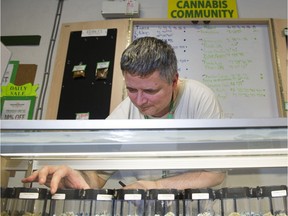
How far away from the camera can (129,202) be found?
71 cm

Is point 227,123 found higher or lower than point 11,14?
lower

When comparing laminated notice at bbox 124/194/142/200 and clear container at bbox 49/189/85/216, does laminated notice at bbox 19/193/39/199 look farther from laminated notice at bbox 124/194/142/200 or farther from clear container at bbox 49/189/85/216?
laminated notice at bbox 124/194/142/200

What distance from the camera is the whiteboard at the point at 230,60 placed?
2070 millimetres

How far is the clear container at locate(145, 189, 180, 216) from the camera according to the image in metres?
0.69

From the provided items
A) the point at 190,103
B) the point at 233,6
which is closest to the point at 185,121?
the point at 190,103

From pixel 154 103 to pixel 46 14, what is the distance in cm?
182

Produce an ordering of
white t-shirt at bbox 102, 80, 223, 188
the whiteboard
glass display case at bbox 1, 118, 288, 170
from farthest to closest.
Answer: the whiteboard → white t-shirt at bbox 102, 80, 223, 188 → glass display case at bbox 1, 118, 288, 170

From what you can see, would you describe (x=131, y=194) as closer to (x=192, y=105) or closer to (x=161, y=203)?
(x=161, y=203)

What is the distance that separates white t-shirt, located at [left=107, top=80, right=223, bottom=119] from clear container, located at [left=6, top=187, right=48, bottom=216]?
63 centimetres

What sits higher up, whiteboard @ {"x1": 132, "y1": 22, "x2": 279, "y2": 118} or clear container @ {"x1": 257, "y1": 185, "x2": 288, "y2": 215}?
whiteboard @ {"x1": 132, "y1": 22, "x2": 279, "y2": 118}

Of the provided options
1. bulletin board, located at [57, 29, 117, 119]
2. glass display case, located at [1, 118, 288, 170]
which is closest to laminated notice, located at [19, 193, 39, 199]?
glass display case, located at [1, 118, 288, 170]

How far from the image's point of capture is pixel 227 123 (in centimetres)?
68

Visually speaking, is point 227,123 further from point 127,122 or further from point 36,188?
point 36,188

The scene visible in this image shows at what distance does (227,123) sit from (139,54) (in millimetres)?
477
